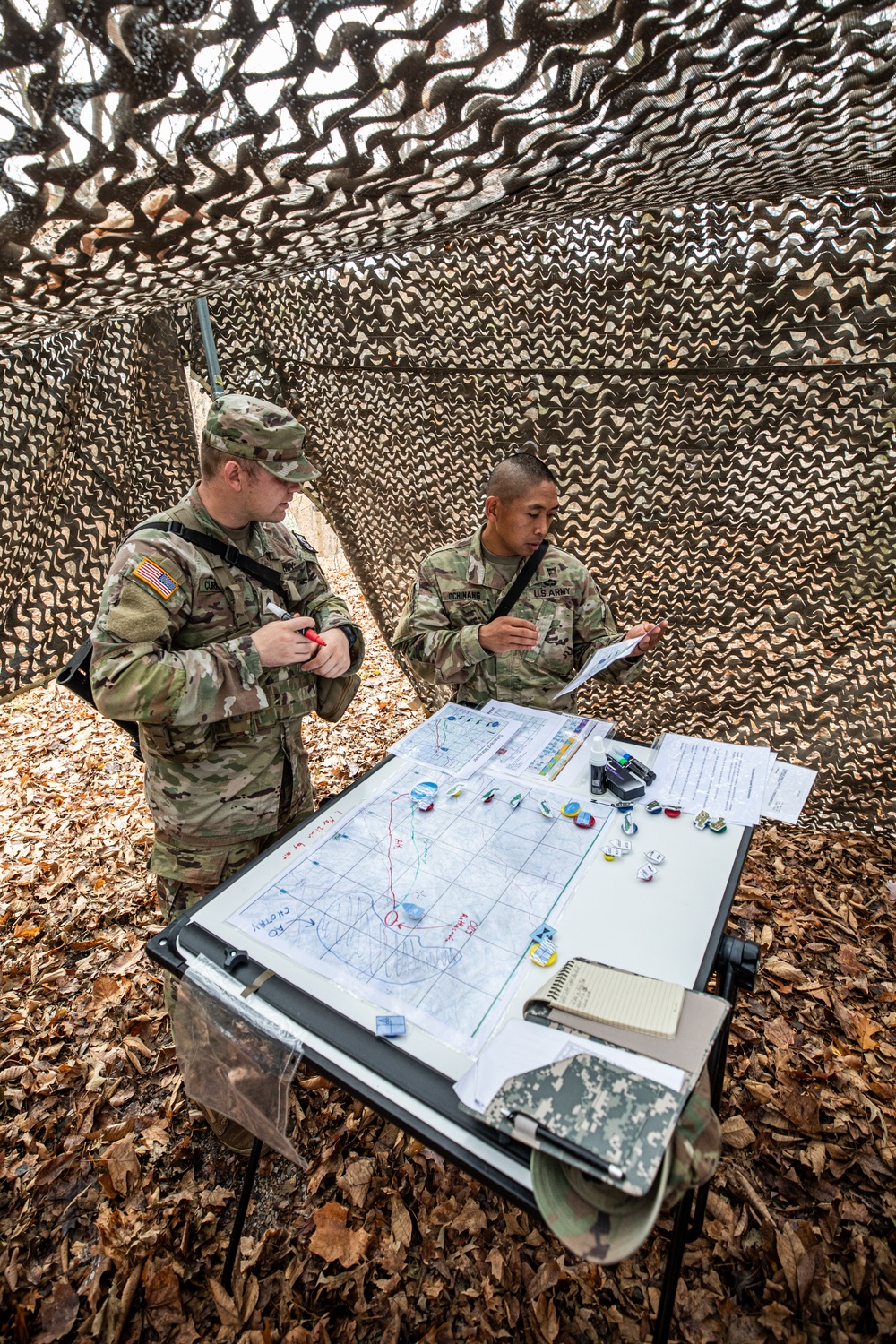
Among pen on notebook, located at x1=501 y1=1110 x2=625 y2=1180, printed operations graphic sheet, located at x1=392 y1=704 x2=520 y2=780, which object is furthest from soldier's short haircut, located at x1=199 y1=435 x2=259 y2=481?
pen on notebook, located at x1=501 y1=1110 x2=625 y2=1180

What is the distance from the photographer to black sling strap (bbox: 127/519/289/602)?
1901 mm

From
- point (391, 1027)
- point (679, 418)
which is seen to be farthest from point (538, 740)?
point (679, 418)

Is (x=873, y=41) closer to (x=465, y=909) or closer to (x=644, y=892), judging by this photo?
(x=644, y=892)

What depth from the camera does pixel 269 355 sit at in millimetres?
3480

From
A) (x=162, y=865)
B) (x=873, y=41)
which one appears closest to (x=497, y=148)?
(x=873, y=41)

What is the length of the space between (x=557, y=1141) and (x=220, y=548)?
1.72 meters

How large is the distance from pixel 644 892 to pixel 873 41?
1.83 meters

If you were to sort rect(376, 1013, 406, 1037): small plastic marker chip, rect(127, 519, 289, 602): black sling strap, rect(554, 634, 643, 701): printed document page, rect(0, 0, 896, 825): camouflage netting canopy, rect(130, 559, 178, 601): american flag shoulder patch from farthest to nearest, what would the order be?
1. rect(554, 634, 643, 701): printed document page
2. rect(127, 519, 289, 602): black sling strap
3. rect(130, 559, 178, 601): american flag shoulder patch
4. rect(376, 1013, 406, 1037): small plastic marker chip
5. rect(0, 0, 896, 825): camouflage netting canopy

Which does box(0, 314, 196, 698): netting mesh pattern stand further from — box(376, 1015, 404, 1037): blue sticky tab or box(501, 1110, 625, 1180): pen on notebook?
box(501, 1110, 625, 1180): pen on notebook

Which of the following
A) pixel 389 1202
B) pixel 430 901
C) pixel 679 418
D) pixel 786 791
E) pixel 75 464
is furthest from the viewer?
pixel 679 418

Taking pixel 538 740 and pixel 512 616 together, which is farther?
pixel 512 616

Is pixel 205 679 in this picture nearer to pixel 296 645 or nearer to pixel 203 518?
pixel 296 645

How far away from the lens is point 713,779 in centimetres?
189

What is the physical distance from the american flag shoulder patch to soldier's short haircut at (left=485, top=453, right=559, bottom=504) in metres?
1.30
